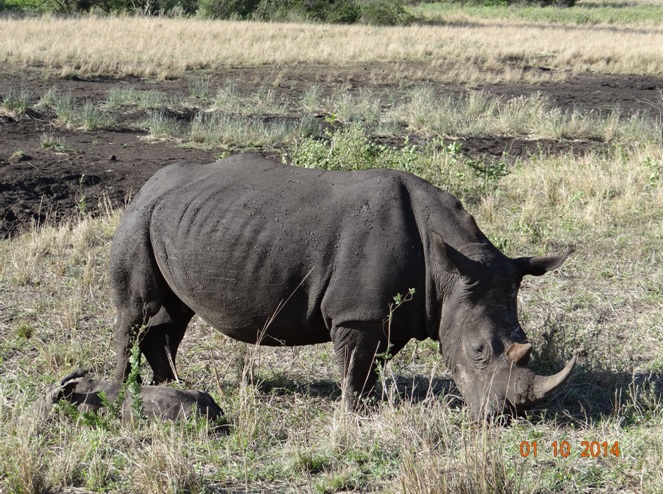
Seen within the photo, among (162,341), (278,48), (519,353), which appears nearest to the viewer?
(519,353)

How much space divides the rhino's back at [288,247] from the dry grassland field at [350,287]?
0.48 m

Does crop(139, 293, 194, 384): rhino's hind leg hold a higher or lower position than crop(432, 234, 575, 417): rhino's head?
lower

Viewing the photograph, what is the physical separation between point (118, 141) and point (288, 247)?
38.5ft

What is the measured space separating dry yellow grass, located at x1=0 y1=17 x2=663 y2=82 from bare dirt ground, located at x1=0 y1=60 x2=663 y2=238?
134cm

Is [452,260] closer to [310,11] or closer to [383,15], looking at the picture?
[310,11]

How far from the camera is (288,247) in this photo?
20.5 feet

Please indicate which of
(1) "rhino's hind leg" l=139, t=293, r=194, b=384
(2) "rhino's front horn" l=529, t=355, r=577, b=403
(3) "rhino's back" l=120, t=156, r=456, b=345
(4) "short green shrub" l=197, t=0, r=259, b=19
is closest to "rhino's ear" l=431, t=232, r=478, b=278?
(3) "rhino's back" l=120, t=156, r=456, b=345

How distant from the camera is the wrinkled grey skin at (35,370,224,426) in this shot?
19.5 feet

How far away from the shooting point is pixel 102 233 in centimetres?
1074

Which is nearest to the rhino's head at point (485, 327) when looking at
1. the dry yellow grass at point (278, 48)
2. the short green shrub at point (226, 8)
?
the dry yellow grass at point (278, 48)

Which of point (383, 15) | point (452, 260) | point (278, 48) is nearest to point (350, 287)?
point (452, 260)

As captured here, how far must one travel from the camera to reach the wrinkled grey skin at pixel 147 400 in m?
5.94

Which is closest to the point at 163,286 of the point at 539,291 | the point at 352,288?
the point at 352,288
